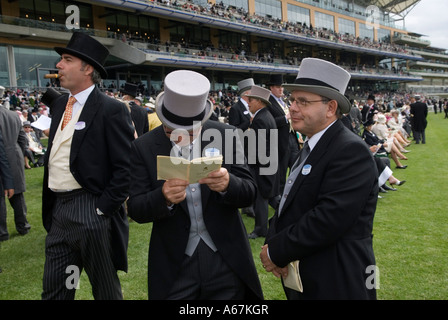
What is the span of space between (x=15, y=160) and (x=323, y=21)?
5958 centimetres

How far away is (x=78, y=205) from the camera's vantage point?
8.58 feet

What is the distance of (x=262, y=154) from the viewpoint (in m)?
5.27

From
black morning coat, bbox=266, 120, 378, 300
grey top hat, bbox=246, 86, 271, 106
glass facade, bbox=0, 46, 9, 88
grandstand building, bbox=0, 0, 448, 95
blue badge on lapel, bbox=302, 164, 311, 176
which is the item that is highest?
grandstand building, bbox=0, 0, 448, 95

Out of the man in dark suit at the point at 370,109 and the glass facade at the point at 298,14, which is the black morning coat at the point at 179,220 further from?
the glass facade at the point at 298,14

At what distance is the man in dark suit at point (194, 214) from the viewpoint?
2.04m

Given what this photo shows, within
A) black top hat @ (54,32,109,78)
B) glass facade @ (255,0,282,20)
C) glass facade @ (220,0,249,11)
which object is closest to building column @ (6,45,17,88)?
glass facade @ (220,0,249,11)

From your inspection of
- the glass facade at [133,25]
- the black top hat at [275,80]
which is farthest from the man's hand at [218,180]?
the glass facade at [133,25]

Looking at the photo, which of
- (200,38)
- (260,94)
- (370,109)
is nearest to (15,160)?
(260,94)

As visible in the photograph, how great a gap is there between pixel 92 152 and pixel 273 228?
1454 millimetres

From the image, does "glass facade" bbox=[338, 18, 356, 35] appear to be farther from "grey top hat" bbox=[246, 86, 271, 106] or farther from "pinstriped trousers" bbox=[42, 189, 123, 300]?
"pinstriped trousers" bbox=[42, 189, 123, 300]

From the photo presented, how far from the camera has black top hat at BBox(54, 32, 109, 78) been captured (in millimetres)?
2710

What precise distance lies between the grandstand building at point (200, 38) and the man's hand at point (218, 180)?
17288 mm

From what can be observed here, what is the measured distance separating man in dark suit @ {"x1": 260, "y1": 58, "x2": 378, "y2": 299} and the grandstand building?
17.2 m

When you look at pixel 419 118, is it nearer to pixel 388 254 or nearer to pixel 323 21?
pixel 388 254
